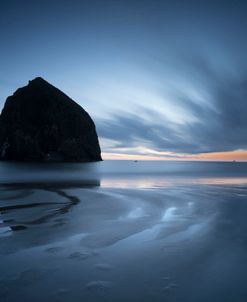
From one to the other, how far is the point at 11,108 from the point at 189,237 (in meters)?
147

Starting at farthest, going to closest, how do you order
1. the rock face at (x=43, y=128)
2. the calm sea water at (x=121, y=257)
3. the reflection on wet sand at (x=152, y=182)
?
1. the rock face at (x=43, y=128)
2. the reflection on wet sand at (x=152, y=182)
3. the calm sea water at (x=121, y=257)

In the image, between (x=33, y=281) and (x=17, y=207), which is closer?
(x=33, y=281)

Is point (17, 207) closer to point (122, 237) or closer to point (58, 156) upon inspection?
point (122, 237)

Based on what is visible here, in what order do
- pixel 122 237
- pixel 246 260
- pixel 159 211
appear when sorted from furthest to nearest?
pixel 159 211
pixel 122 237
pixel 246 260

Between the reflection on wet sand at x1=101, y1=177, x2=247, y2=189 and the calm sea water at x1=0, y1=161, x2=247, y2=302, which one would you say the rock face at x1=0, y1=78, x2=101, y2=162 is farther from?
the calm sea water at x1=0, y1=161, x2=247, y2=302

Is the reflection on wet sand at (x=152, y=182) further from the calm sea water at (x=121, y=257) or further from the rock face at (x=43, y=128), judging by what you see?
the rock face at (x=43, y=128)

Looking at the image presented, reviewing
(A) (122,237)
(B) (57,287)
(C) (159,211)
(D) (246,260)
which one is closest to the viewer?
(B) (57,287)

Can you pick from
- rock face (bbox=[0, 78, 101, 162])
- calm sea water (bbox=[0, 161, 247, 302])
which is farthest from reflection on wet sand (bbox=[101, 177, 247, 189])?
rock face (bbox=[0, 78, 101, 162])

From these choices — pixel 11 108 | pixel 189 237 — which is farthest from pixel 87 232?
pixel 11 108

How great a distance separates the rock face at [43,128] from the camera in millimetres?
127188

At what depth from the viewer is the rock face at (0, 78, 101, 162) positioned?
417 feet

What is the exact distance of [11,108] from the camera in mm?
137500

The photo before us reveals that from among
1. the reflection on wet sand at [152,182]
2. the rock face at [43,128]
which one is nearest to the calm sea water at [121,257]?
the reflection on wet sand at [152,182]

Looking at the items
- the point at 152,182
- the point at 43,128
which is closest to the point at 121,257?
the point at 152,182
